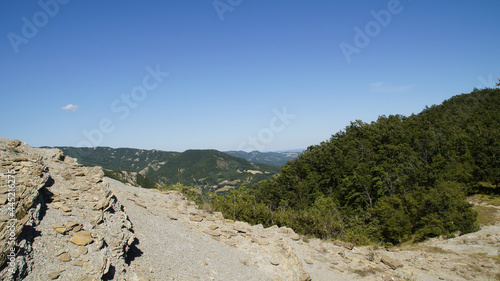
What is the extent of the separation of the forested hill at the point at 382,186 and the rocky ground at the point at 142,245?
28.5ft

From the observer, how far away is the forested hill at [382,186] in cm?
3098

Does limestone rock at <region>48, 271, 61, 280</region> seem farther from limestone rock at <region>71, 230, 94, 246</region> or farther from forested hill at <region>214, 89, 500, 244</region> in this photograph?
forested hill at <region>214, 89, 500, 244</region>

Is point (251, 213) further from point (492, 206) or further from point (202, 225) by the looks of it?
point (492, 206)

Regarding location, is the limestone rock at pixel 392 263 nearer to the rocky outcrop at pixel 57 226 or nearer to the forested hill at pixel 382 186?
the forested hill at pixel 382 186

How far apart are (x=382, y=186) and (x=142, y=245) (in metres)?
48.8

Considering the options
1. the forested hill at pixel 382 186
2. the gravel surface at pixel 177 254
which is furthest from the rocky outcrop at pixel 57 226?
the forested hill at pixel 382 186

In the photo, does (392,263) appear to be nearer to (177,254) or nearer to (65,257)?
(177,254)

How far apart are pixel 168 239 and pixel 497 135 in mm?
68476

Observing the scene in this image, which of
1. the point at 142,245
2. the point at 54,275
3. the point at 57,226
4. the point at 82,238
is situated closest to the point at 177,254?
the point at 142,245

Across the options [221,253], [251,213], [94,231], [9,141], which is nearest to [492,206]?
[251,213]

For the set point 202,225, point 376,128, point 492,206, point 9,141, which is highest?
point 376,128

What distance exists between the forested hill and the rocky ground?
8682 millimetres

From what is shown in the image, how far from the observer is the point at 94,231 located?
9047mm

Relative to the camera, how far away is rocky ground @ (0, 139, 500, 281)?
7.28 metres
